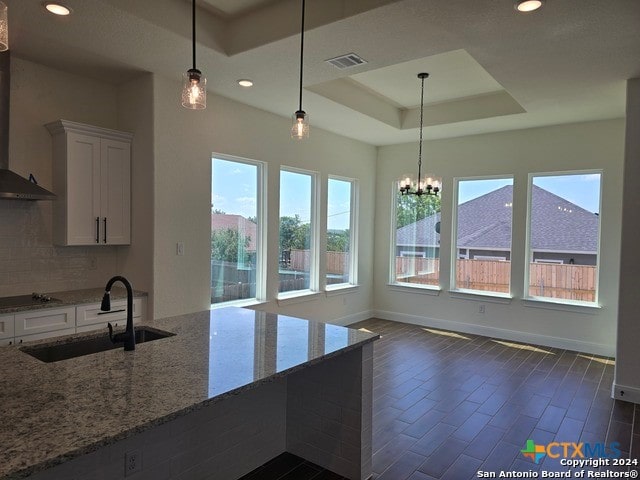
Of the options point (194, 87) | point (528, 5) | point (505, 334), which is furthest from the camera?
point (505, 334)

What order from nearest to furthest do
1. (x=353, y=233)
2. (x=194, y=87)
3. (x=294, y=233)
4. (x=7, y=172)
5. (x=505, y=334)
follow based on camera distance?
(x=194, y=87), (x=7, y=172), (x=294, y=233), (x=505, y=334), (x=353, y=233)

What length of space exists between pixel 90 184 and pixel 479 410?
3957mm

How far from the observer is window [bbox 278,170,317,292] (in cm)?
572

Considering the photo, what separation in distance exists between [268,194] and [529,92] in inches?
121

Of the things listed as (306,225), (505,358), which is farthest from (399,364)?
(306,225)

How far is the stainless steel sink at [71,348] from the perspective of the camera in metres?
2.12

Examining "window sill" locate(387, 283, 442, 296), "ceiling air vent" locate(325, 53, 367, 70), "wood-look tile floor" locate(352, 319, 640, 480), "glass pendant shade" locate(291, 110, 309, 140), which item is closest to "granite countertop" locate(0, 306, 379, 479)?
"wood-look tile floor" locate(352, 319, 640, 480)

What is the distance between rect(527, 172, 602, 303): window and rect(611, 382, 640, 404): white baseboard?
1.76m

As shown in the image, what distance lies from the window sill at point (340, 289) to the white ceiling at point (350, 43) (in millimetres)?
2817

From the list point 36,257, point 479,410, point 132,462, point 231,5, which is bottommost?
point 479,410

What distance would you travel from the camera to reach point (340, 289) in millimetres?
6609

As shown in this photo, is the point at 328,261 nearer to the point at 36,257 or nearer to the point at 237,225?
the point at 237,225

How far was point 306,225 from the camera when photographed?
20.1 feet

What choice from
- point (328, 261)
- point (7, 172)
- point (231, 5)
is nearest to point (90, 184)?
point (7, 172)
